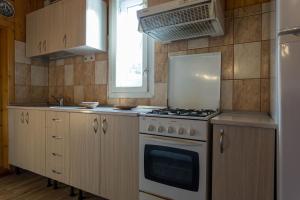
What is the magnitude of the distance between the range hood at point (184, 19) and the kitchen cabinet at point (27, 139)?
159cm

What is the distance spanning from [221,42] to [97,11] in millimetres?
1498

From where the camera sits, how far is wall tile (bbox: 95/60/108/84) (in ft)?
8.45

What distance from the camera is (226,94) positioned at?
1812mm

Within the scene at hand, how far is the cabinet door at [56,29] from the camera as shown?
2.49 m

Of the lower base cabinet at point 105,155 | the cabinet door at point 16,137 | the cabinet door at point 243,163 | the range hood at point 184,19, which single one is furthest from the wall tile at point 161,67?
the cabinet door at point 16,137

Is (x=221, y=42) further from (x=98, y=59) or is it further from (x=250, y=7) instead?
(x=98, y=59)

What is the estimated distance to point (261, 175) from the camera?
1165 millimetres

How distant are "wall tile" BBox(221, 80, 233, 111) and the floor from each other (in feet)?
5.28

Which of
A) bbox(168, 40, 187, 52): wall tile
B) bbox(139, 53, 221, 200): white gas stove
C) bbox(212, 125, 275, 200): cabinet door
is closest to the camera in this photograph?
bbox(212, 125, 275, 200): cabinet door

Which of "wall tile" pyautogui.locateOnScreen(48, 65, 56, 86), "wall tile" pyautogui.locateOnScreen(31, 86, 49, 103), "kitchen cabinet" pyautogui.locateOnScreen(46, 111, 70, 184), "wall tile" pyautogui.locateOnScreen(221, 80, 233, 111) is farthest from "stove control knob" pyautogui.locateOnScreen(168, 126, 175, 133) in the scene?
"wall tile" pyautogui.locateOnScreen(31, 86, 49, 103)

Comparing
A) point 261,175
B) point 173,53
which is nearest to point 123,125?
point 173,53

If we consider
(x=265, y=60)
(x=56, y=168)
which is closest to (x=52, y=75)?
(x=56, y=168)

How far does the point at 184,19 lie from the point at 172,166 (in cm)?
115

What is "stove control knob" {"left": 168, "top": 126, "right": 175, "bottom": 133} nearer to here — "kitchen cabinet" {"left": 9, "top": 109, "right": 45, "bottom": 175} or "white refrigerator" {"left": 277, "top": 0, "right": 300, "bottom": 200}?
"white refrigerator" {"left": 277, "top": 0, "right": 300, "bottom": 200}
